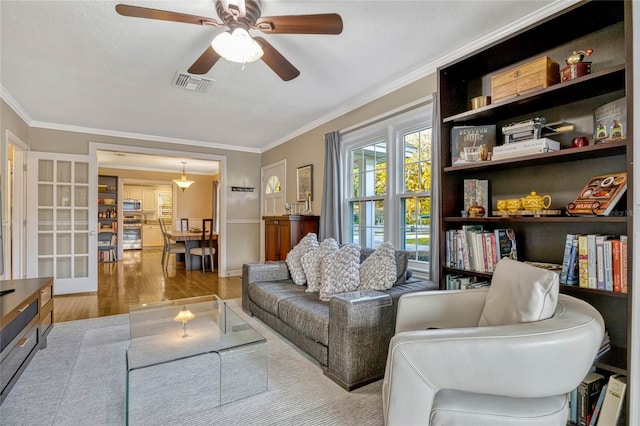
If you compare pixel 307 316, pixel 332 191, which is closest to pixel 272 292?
pixel 307 316

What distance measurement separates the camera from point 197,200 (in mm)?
9961

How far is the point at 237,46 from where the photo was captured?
1.92 metres

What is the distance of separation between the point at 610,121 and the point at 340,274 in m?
2.01

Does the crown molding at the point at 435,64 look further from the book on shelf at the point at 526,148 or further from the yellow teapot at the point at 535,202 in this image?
the yellow teapot at the point at 535,202

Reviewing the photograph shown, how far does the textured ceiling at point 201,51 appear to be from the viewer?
6.84ft

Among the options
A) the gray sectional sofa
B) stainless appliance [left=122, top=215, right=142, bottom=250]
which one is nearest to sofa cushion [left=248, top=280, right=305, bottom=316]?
the gray sectional sofa

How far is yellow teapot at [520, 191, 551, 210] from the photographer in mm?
1947

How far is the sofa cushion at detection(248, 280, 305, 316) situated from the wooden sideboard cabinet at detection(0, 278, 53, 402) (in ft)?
5.73

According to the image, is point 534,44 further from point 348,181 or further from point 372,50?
point 348,181

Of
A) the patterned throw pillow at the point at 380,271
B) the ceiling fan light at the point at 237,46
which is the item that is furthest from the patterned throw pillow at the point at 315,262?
the ceiling fan light at the point at 237,46

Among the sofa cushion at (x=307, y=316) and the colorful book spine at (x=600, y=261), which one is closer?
the colorful book spine at (x=600, y=261)

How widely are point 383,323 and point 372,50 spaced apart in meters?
2.08

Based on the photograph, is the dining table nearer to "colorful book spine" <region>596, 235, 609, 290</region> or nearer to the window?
the window

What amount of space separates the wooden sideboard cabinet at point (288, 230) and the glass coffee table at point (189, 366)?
1679 mm
